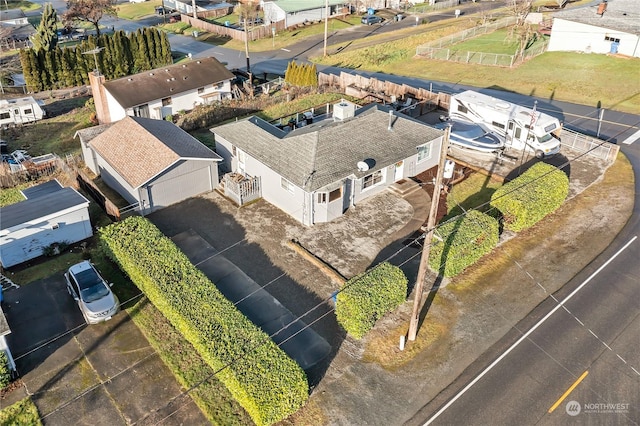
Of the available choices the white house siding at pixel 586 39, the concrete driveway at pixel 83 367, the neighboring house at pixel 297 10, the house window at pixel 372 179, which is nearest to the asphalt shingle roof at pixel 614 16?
the white house siding at pixel 586 39

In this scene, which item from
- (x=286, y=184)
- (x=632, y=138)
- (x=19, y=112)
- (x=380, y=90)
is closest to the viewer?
(x=286, y=184)

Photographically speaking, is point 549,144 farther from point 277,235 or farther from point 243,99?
point 243,99

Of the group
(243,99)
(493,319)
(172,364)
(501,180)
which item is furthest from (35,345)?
(243,99)

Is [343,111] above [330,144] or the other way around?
above

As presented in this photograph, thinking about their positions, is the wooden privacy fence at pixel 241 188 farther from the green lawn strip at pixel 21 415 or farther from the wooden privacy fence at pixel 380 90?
the wooden privacy fence at pixel 380 90

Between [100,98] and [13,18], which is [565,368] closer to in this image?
[100,98]

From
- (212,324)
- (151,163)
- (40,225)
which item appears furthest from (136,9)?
(212,324)

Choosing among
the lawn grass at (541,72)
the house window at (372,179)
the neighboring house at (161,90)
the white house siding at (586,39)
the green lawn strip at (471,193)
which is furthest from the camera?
the white house siding at (586,39)
